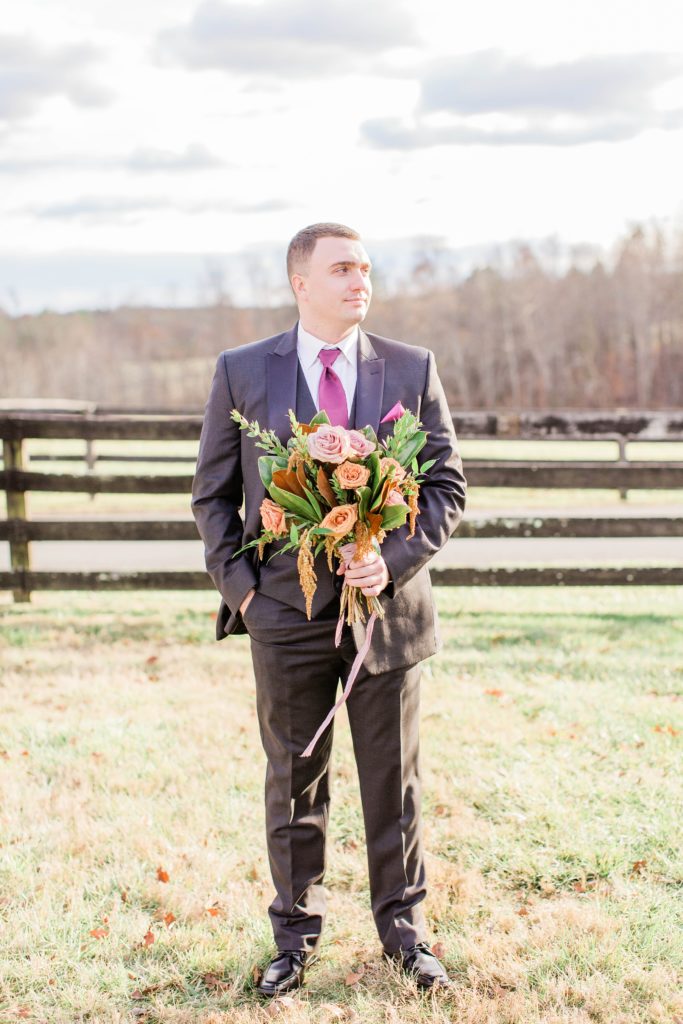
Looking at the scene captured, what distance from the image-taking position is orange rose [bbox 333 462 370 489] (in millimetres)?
2383

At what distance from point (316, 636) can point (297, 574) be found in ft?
0.66

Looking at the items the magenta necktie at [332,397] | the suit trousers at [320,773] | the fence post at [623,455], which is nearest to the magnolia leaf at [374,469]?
the magenta necktie at [332,397]

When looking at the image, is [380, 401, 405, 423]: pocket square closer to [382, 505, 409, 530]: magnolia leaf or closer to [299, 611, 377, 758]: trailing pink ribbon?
[382, 505, 409, 530]: magnolia leaf

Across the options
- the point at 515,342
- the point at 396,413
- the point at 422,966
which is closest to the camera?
the point at 396,413

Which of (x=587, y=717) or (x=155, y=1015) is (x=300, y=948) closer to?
(x=155, y=1015)

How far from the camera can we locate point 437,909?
3.28m

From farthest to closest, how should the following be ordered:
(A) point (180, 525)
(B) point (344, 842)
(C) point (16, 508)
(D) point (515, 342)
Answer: (D) point (515, 342)
(C) point (16, 508)
(A) point (180, 525)
(B) point (344, 842)

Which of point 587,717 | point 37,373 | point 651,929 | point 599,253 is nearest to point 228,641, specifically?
point 587,717

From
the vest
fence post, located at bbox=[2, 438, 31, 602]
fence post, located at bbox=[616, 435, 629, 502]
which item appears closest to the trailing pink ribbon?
the vest

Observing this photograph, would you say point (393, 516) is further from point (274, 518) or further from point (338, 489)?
point (274, 518)

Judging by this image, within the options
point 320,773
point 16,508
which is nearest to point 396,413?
point 320,773

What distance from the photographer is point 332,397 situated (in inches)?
108

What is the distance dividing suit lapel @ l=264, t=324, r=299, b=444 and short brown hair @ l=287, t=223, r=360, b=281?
238 millimetres

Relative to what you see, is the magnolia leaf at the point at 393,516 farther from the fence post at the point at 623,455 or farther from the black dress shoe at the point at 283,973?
the fence post at the point at 623,455
